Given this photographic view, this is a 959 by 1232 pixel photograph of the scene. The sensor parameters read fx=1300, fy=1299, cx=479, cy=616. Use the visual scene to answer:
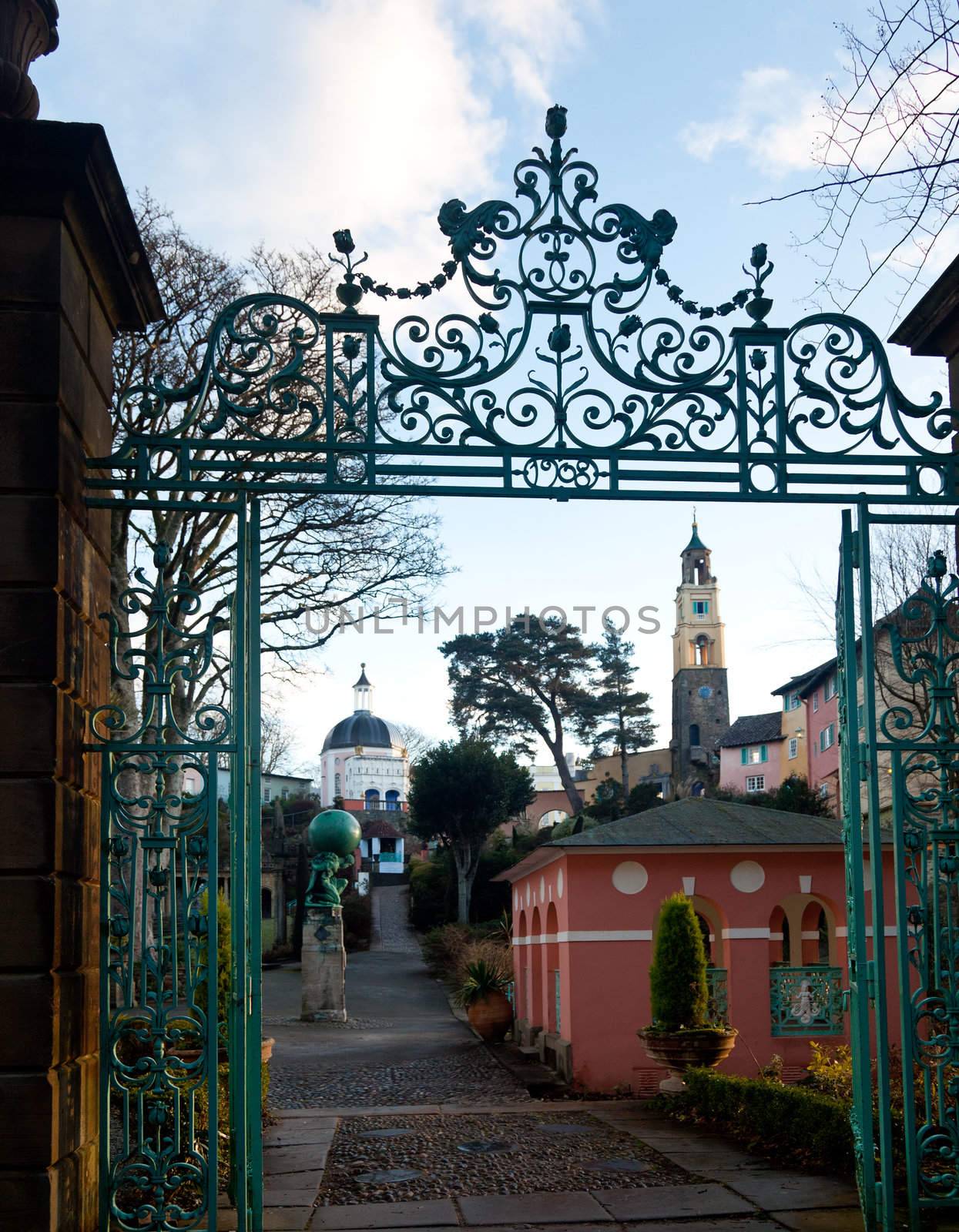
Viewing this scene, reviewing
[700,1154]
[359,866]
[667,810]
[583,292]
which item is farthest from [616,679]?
[583,292]

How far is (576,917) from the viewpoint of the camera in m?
16.4

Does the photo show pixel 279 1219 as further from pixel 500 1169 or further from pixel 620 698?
pixel 620 698

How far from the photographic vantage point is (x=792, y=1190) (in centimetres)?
691

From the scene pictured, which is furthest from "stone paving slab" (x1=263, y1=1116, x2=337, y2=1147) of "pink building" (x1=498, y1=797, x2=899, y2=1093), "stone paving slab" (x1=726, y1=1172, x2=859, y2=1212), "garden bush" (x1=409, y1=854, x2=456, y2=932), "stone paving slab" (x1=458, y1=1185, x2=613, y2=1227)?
"garden bush" (x1=409, y1=854, x2=456, y2=932)

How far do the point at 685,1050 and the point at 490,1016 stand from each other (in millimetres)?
9783

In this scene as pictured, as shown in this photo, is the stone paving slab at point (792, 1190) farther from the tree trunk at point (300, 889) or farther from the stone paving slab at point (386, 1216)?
the tree trunk at point (300, 889)

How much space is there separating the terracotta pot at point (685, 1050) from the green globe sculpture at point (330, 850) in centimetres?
1249

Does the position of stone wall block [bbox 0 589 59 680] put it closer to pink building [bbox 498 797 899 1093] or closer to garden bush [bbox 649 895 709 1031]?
garden bush [bbox 649 895 709 1031]

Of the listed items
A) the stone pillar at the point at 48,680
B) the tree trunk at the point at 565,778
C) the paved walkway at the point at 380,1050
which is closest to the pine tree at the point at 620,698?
the tree trunk at the point at 565,778

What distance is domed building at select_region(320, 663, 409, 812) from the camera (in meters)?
76.3

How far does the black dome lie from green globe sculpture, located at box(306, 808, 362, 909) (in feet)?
171

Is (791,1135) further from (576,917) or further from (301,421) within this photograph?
(301,421)

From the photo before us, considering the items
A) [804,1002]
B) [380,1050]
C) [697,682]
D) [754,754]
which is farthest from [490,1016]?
[697,682]

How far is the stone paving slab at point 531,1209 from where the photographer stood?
6.37 m
